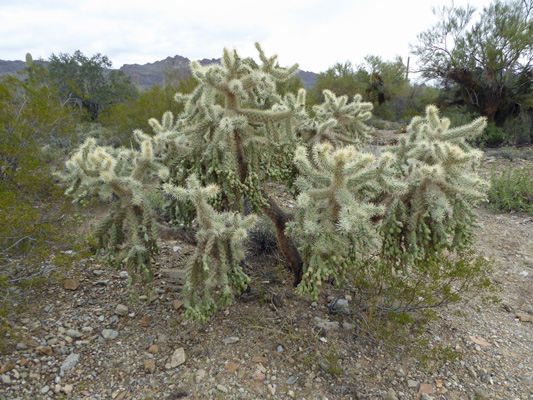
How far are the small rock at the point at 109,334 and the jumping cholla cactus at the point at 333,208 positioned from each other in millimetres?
1829

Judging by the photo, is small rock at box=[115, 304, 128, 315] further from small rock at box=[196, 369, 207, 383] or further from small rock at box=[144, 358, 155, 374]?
small rock at box=[196, 369, 207, 383]

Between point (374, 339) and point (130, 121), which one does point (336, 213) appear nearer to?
point (374, 339)

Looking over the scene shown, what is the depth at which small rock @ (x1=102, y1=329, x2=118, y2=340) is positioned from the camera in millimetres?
2779

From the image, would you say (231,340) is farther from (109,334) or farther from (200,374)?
(109,334)

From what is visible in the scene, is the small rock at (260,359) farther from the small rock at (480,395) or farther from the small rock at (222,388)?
the small rock at (480,395)

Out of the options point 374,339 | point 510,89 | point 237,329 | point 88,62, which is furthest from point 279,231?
point 88,62

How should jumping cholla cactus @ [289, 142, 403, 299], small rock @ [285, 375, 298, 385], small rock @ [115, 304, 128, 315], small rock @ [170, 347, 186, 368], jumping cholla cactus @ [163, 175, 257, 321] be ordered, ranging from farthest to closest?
small rock @ [115, 304, 128, 315] → small rock @ [170, 347, 186, 368] → small rock @ [285, 375, 298, 385] → jumping cholla cactus @ [163, 175, 257, 321] → jumping cholla cactus @ [289, 142, 403, 299]

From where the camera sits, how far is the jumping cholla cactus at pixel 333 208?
1.96m

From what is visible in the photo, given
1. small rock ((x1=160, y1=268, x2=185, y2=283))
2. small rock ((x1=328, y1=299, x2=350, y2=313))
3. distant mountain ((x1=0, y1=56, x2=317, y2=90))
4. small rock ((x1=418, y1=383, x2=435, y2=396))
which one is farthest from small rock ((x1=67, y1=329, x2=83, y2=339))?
distant mountain ((x1=0, y1=56, x2=317, y2=90))

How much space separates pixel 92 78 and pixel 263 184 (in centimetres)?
1624

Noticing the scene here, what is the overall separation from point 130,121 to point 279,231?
22.2 feet

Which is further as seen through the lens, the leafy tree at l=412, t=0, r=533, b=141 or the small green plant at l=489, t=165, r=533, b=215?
the leafy tree at l=412, t=0, r=533, b=141

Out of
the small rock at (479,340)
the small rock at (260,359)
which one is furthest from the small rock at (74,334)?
the small rock at (479,340)

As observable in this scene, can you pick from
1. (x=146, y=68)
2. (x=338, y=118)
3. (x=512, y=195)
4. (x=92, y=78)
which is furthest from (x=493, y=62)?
(x=146, y=68)
